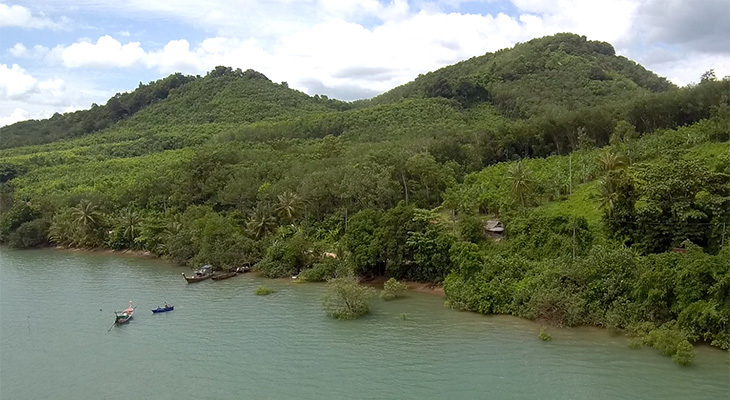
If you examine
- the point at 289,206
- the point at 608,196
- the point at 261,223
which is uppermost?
the point at 608,196

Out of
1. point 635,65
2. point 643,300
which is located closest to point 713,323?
point 643,300

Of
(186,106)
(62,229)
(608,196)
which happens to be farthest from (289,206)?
(186,106)

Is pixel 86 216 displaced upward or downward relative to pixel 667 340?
upward

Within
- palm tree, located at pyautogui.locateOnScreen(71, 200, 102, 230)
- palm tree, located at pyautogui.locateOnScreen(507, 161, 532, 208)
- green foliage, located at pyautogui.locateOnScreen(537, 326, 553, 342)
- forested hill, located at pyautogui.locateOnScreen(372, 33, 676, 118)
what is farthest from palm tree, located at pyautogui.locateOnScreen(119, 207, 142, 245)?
forested hill, located at pyautogui.locateOnScreen(372, 33, 676, 118)

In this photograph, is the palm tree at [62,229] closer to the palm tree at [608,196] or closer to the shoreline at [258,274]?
the shoreline at [258,274]

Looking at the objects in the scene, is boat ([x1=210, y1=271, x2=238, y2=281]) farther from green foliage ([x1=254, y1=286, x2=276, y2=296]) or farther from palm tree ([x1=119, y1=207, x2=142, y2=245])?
palm tree ([x1=119, y1=207, x2=142, y2=245])

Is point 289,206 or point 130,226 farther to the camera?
point 130,226

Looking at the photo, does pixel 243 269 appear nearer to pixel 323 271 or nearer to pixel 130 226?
pixel 323 271
